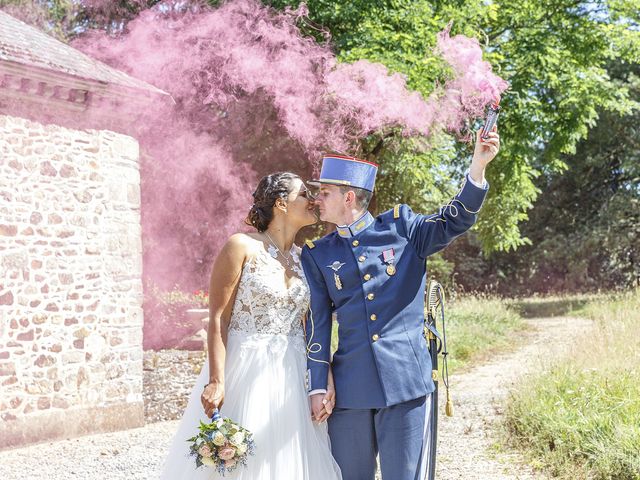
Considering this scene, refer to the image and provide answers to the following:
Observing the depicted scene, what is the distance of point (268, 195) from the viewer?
3580 millimetres

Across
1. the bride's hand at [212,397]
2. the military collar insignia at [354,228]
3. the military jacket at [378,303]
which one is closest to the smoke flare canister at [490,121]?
the military jacket at [378,303]

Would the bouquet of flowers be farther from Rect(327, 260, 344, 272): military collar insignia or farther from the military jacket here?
Rect(327, 260, 344, 272): military collar insignia

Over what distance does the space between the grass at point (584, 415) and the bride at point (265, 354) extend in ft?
7.85

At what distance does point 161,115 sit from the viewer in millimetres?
11719

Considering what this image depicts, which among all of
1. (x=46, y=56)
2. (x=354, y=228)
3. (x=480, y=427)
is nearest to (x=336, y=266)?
(x=354, y=228)

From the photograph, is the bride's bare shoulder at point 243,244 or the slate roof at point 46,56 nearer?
the bride's bare shoulder at point 243,244

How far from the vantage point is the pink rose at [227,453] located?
3062mm

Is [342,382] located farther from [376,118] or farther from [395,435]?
[376,118]

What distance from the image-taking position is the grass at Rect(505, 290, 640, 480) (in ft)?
16.1

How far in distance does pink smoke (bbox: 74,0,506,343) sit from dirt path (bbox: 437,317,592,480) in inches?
145

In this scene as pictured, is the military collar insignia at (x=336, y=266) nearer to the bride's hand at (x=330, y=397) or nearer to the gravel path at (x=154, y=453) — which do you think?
the bride's hand at (x=330, y=397)

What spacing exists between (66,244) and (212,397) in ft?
16.7

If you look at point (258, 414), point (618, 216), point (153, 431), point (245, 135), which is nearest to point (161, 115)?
point (245, 135)

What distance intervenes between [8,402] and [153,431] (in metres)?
1.48
